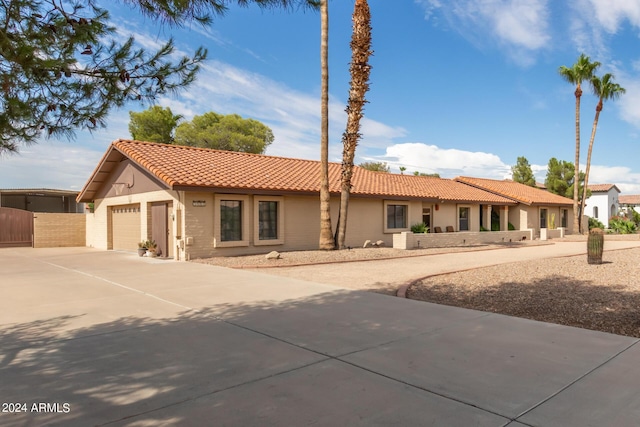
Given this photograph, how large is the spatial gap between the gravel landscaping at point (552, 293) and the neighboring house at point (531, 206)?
21.1 metres

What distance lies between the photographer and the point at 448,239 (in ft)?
77.1

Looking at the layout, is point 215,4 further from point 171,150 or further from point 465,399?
point 171,150

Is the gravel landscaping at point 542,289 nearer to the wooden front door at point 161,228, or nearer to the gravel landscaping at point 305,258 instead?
the gravel landscaping at point 305,258

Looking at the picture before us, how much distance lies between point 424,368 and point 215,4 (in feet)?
17.2

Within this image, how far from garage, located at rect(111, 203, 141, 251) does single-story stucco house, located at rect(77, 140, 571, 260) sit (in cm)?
5

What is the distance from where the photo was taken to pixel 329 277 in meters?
11.8

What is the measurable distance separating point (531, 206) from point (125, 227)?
97.0 feet

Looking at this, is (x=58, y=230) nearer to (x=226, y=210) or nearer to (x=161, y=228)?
(x=161, y=228)

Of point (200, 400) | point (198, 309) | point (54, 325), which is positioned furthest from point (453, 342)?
point (54, 325)

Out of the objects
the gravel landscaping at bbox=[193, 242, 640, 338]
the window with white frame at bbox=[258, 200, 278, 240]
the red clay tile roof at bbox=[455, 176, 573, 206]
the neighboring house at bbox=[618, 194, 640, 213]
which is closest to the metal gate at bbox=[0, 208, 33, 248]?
the window with white frame at bbox=[258, 200, 278, 240]

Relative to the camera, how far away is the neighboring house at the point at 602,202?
53.4 metres

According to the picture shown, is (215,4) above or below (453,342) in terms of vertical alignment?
above

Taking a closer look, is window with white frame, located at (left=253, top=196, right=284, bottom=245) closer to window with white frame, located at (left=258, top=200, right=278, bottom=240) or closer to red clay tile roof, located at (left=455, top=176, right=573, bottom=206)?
window with white frame, located at (left=258, top=200, right=278, bottom=240)

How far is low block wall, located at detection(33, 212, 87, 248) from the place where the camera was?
2477cm
